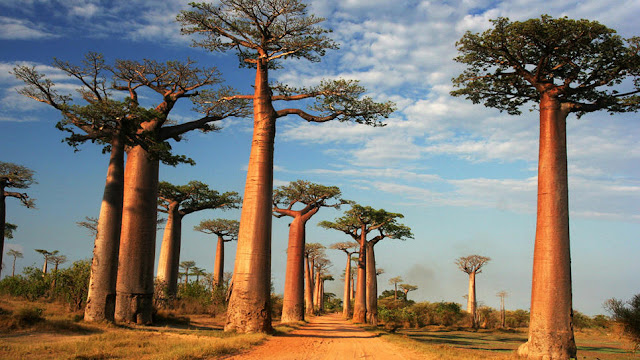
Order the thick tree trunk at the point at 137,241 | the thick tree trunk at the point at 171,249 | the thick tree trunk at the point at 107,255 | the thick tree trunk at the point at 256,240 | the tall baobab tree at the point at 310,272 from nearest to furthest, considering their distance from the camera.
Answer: the thick tree trunk at the point at 256,240 < the thick tree trunk at the point at 107,255 < the thick tree trunk at the point at 137,241 < the thick tree trunk at the point at 171,249 < the tall baobab tree at the point at 310,272

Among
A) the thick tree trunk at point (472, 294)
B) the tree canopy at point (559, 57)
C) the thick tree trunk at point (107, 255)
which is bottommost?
the thick tree trunk at point (472, 294)

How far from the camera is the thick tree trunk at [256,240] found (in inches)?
400

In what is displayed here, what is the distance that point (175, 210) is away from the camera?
71.4ft

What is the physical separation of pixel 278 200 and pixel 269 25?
10.8m

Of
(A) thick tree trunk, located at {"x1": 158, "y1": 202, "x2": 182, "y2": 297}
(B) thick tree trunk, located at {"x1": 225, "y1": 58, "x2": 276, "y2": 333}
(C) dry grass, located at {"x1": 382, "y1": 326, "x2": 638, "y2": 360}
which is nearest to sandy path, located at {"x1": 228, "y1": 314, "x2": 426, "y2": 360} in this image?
(C) dry grass, located at {"x1": 382, "y1": 326, "x2": 638, "y2": 360}

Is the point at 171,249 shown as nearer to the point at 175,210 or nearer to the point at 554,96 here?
the point at 175,210

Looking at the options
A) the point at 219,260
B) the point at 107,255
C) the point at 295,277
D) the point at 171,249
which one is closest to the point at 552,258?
the point at 107,255

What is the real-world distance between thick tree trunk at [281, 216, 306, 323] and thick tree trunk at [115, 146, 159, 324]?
8052 millimetres

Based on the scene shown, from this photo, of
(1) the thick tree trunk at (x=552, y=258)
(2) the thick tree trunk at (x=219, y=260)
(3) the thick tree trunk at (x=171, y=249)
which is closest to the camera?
(1) the thick tree trunk at (x=552, y=258)

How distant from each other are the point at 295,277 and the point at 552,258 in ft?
42.1

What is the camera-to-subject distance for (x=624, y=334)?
1052 cm

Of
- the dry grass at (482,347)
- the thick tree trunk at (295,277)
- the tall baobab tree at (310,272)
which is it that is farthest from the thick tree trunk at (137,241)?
the tall baobab tree at (310,272)

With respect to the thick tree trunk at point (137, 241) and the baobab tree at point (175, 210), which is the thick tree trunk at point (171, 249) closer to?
the baobab tree at point (175, 210)

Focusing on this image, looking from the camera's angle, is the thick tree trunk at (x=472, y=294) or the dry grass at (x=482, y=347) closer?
the dry grass at (x=482, y=347)
